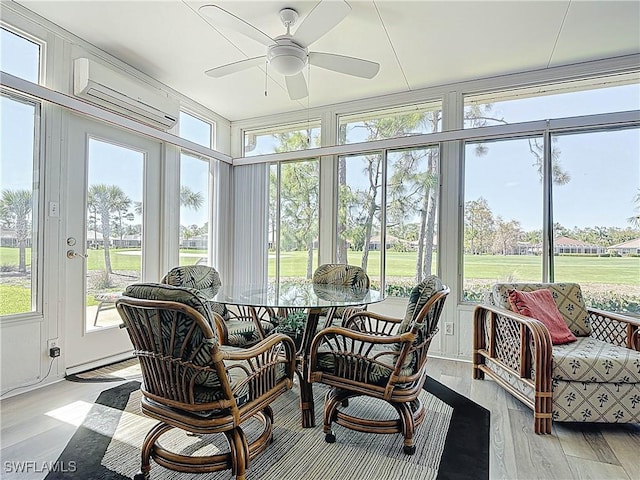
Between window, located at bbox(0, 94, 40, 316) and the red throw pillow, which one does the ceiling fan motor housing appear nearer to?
window, located at bbox(0, 94, 40, 316)

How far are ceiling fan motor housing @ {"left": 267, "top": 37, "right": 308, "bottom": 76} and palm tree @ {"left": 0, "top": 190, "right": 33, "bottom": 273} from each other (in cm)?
207

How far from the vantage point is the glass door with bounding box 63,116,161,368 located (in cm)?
300

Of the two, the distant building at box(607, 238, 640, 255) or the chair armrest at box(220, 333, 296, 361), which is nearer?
the chair armrest at box(220, 333, 296, 361)

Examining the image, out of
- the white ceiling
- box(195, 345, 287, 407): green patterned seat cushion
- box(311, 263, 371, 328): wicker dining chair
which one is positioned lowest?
box(195, 345, 287, 407): green patterned seat cushion

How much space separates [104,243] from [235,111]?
2.21m

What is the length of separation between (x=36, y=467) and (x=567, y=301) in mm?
3492

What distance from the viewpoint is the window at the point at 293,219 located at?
4332 mm

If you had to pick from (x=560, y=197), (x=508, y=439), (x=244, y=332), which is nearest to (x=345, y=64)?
(x=244, y=332)

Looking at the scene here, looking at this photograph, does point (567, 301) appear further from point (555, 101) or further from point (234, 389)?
point (234, 389)

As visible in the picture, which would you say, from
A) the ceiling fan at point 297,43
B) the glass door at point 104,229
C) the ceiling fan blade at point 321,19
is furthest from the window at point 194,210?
the ceiling fan blade at point 321,19

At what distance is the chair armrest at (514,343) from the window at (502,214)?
698 mm

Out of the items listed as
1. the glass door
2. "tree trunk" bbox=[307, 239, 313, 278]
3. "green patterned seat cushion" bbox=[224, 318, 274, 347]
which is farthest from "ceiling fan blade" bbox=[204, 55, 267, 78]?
"tree trunk" bbox=[307, 239, 313, 278]

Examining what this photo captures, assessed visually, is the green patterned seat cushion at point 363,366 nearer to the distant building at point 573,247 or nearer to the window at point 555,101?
the distant building at point 573,247

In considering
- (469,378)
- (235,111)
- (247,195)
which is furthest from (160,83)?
(469,378)
